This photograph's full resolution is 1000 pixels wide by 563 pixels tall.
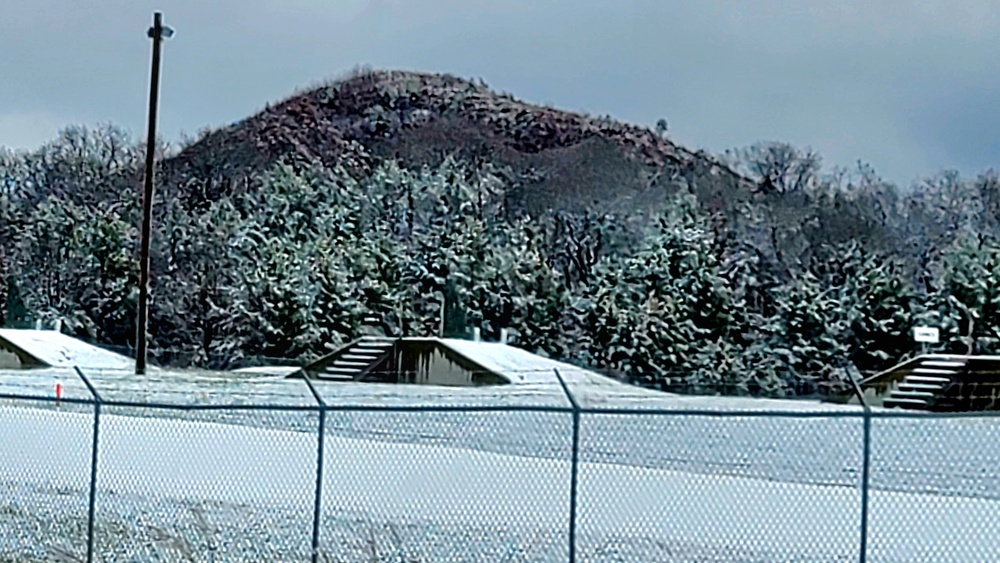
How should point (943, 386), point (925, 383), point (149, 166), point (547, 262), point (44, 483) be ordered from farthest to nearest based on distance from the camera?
point (547, 262), point (149, 166), point (925, 383), point (943, 386), point (44, 483)

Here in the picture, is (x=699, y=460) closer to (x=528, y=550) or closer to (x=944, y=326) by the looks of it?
(x=528, y=550)

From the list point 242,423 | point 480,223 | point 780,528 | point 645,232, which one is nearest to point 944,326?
point 645,232

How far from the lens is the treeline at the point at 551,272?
44000 mm

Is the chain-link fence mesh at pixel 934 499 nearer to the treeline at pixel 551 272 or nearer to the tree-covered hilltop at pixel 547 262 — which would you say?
the tree-covered hilltop at pixel 547 262

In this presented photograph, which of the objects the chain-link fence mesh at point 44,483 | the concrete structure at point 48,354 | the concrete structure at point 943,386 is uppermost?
the concrete structure at point 943,386

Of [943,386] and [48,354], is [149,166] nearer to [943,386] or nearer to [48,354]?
[48,354]

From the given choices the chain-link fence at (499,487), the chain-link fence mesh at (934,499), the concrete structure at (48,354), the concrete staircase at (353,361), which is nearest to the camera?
the chain-link fence at (499,487)

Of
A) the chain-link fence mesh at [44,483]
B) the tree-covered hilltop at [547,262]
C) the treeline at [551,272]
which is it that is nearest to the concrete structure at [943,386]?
the tree-covered hilltop at [547,262]

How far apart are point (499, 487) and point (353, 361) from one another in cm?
2538

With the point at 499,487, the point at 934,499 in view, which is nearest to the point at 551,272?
the point at 499,487

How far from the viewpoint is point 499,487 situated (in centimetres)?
1384

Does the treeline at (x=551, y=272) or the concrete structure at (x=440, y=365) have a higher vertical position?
the treeline at (x=551, y=272)

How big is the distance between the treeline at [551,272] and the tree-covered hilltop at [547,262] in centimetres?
11

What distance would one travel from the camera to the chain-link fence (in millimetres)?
11102
